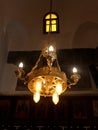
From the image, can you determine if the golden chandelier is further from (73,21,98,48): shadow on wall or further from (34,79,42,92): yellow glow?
(73,21,98,48): shadow on wall

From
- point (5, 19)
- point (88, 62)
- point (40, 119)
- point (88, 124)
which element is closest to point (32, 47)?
point (5, 19)

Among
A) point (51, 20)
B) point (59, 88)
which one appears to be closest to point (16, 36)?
point (51, 20)

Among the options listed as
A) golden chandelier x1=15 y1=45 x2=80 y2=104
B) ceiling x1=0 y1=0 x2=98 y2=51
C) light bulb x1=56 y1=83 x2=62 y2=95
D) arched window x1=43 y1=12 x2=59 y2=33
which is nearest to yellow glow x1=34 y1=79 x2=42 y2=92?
golden chandelier x1=15 y1=45 x2=80 y2=104

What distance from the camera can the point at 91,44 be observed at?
884 cm

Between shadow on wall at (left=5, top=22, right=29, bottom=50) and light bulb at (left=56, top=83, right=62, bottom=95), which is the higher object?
shadow on wall at (left=5, top=22, right=29, bottom=50)

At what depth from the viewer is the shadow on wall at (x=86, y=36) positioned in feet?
28.9

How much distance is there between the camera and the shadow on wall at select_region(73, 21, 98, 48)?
8797 mm

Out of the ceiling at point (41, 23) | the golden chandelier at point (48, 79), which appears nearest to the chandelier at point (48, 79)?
the golden chandelier at point (48, 79)

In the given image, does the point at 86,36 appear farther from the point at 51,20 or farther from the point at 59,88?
the point at 59,88

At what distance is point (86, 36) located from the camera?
29.1ft

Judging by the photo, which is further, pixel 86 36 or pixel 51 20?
pixel 51 20

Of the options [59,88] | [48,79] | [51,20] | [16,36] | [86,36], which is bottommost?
[59,88]

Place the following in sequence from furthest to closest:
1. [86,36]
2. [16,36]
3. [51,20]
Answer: [16,36] < [51,20] < [86,36]

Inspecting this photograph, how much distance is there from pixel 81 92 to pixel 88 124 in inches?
40.4
